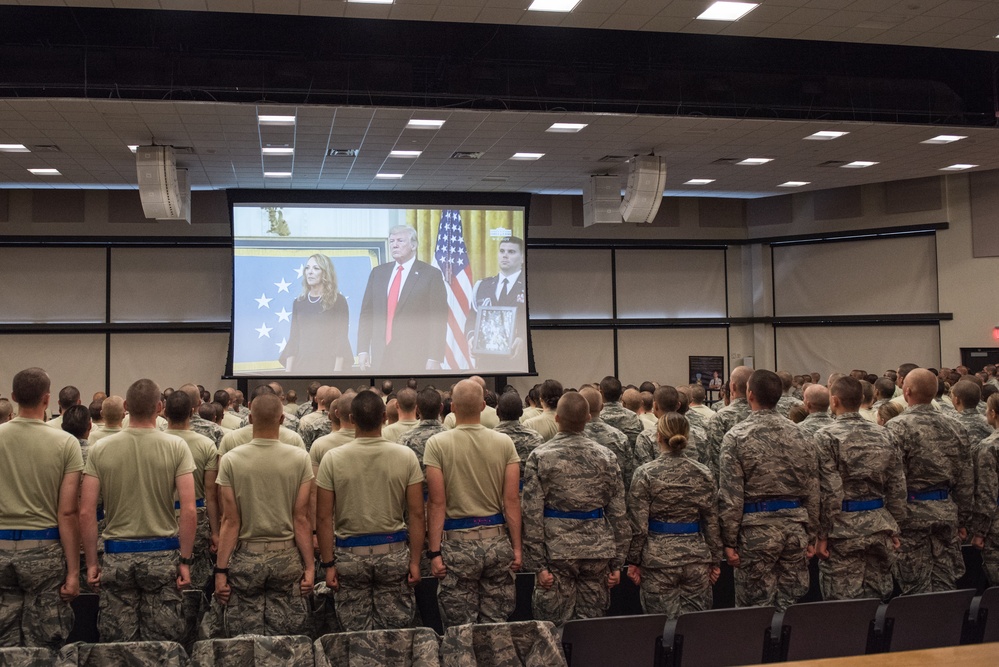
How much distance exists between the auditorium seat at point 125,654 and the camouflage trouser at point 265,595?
1266mm

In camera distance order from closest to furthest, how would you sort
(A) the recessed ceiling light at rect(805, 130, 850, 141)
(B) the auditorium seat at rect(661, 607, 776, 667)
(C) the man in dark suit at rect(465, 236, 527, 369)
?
(B) the auditorium seat at rect(661, 607, 776, 667) < (A) the recessed ceiling light at rect(805, 130, 850, 141) < (C) the man in dark suit at rect(465, 236, 527, 369)

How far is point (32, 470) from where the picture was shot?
4.10m

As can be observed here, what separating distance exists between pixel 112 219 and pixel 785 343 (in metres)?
13.8

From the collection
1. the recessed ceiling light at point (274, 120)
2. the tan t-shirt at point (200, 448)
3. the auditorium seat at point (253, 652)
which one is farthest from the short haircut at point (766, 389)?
the recessed ceiling light at point (274, 120)

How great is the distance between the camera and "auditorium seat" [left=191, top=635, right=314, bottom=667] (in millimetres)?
2771

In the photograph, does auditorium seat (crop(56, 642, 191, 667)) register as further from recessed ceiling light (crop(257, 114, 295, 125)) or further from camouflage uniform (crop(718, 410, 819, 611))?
recessed ceiling light (crop(257, 114, 295, 125))

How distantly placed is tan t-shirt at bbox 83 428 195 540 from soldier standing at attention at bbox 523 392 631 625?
1.80 metres

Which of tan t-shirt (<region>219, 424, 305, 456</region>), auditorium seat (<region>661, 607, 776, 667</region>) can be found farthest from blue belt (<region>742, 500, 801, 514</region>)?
tan t-shirt (<region>219, 424, 305, 456</region>)

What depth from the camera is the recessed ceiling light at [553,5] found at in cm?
801

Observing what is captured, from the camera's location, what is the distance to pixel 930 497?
5191 millimetres

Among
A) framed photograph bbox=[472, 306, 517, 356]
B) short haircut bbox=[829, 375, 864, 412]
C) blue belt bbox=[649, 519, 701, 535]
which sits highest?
framed photograph bbox=[472, 306, 517, 356]

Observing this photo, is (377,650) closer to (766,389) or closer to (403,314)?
(766,389)

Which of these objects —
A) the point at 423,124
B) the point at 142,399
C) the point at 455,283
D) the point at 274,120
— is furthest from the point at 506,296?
the point at 142,399

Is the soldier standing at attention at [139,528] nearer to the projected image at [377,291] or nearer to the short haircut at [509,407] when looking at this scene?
the short haircut at [509,407]
